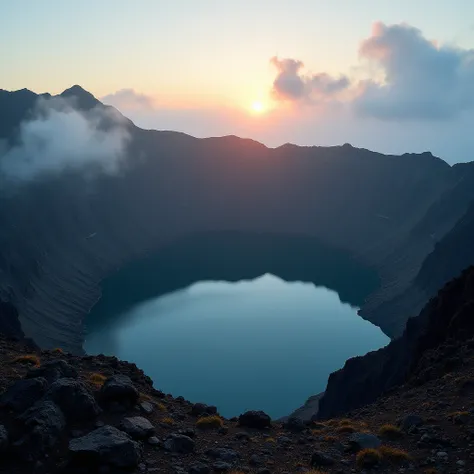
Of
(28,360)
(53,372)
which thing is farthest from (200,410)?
(28,360)

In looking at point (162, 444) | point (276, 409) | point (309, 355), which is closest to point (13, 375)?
point (162, 444)

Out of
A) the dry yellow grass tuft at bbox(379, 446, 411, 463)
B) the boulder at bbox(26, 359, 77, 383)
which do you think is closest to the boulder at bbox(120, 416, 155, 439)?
the boulder at bbox(26, 359, 77, 383)

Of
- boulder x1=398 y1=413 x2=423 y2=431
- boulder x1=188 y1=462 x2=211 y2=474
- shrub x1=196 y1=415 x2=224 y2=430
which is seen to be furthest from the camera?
boulder x1=398 y1=413 x2=423 y2=431

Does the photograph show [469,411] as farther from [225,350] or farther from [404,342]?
[225,350]

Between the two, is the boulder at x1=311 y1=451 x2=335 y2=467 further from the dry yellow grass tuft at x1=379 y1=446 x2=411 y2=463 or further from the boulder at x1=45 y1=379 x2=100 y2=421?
the boulder at x1=45 y1=379 x2=100 y2=421

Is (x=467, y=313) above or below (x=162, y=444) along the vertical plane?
above

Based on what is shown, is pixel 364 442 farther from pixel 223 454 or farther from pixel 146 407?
pixel 146 407
